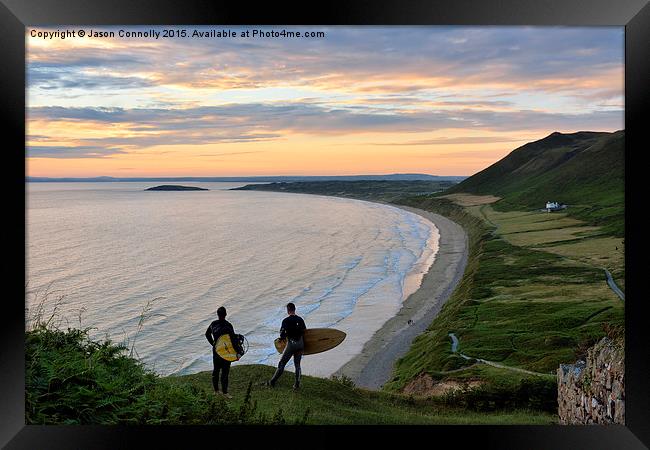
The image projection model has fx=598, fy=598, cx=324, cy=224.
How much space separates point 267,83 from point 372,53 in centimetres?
1282

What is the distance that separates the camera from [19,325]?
7914 mm

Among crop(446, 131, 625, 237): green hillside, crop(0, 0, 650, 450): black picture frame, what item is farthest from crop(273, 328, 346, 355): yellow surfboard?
crop(446, 131, 625, 237): green hillside

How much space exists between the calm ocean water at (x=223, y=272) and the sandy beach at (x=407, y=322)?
888mm

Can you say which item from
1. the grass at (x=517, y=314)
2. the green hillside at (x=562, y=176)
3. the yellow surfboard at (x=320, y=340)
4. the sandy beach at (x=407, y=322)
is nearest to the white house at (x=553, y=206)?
the green hillside at (x=562, y=176)

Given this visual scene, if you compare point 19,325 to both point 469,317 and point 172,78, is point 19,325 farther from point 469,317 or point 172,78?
point 172,78

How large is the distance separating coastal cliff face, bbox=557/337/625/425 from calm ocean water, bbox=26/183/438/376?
968cm

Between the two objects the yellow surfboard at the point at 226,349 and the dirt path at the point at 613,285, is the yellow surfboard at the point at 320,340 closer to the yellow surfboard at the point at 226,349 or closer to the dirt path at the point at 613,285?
the yellow surfboard at the point at 226,349

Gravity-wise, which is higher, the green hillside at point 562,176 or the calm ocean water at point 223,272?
the green hillside at point 562,176

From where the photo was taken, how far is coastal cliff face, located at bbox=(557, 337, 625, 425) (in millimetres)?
9414

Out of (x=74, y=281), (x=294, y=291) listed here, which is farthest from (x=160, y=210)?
(x=294, y=291)

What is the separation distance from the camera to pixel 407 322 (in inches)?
1545

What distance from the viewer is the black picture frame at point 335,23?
25.7 ft

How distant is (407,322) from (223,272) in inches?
929

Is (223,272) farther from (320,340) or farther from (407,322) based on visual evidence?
(320,340)
